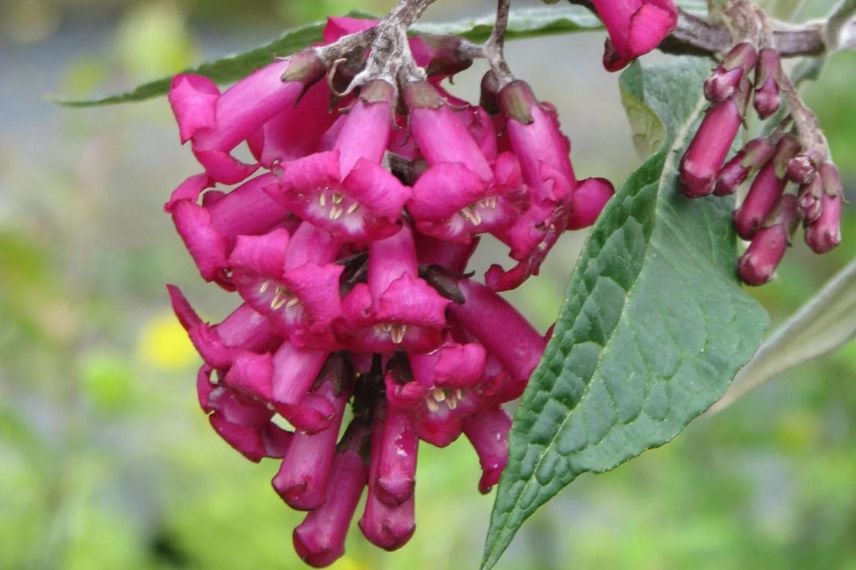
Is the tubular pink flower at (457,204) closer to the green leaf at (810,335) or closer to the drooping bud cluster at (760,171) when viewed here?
the drooping bud cluster at (760,171)

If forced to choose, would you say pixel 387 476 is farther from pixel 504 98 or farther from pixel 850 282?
pixel 850 282

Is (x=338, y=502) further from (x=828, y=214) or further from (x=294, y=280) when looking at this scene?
(x=828, y=214)

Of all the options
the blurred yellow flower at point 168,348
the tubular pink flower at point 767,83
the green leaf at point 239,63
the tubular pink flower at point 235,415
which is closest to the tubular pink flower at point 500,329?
the tubular pink flower at point 235,415

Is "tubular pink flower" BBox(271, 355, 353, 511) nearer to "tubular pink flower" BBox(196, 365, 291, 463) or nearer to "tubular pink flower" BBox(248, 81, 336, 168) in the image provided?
"tubular pink flower" BBox(196, 365, 291, 463)

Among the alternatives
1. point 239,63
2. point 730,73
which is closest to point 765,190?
point 730,73

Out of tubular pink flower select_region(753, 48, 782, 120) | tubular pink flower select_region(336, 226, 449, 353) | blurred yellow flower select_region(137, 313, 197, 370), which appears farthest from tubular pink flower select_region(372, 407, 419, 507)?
blurred yellow flower select_region(137, 313, 197, 370)
